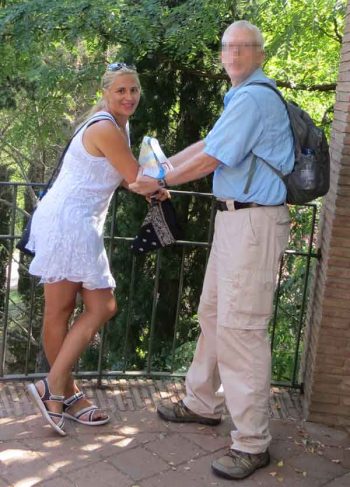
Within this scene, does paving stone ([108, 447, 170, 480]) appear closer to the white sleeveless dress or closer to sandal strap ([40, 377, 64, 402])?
sandal strap ([40, 377, 64, 402])

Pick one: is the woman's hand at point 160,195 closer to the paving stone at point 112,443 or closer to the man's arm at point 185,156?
the man's arm at point 185,156

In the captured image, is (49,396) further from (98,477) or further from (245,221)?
(245,221)

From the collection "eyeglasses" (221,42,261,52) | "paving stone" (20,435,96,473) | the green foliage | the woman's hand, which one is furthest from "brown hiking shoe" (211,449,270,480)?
the green foliage

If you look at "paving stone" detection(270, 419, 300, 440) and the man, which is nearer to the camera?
the man

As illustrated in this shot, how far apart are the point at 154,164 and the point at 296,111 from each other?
0.71 meters

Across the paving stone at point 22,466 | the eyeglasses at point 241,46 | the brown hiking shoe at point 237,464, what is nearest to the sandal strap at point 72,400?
the paving stone at point 22,466

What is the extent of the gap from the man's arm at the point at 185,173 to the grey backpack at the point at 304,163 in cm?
19

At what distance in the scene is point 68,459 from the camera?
289 cm

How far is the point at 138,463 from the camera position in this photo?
292cm

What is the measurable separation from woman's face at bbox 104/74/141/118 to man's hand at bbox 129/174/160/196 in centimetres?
36

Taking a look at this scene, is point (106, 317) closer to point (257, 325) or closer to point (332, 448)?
point (257, 325)

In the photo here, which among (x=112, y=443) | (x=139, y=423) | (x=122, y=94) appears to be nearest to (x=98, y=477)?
(x=112, y=443)

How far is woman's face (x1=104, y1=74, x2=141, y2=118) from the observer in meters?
2.92

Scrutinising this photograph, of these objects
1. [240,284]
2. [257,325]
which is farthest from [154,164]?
[257,325]
